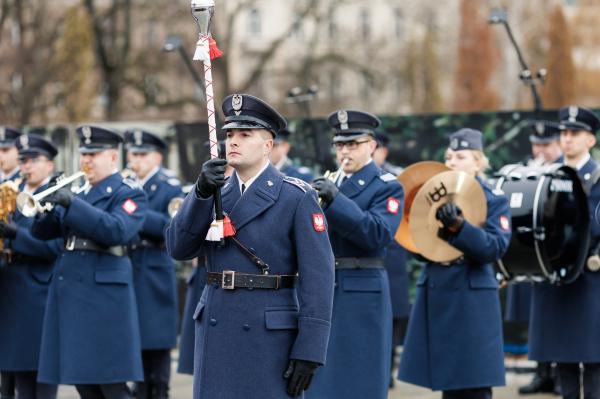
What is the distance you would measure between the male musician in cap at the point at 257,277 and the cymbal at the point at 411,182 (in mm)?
3000

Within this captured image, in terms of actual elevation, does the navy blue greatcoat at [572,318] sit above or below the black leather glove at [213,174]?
below

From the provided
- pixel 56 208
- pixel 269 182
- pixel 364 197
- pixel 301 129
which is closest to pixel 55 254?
pixel 56 208

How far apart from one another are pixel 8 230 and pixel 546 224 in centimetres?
379

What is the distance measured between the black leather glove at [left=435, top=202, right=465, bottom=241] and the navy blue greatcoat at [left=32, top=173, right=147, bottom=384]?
6.70ft

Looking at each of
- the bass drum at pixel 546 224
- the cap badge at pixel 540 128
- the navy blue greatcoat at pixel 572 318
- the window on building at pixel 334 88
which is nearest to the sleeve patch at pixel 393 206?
the bass drum at pixel 546 224

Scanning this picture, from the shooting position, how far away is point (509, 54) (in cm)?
5559

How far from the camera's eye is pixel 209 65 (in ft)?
21.3

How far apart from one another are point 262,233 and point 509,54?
49985 mm

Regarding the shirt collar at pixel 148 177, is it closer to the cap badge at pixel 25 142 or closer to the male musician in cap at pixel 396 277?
the cap badge at pixel 25 142

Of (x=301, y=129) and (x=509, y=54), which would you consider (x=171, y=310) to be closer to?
(x=301, y=129)

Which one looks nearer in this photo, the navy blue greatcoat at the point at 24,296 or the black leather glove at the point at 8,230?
the black leather glove at the point at 8,230

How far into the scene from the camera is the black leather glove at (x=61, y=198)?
8.86 m

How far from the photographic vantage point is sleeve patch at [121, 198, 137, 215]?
9.41 meters

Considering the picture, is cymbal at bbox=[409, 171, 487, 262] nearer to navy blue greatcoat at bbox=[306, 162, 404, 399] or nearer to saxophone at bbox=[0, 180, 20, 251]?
navy blue greatcoat at bbox=[306, 162, 404, 399]
